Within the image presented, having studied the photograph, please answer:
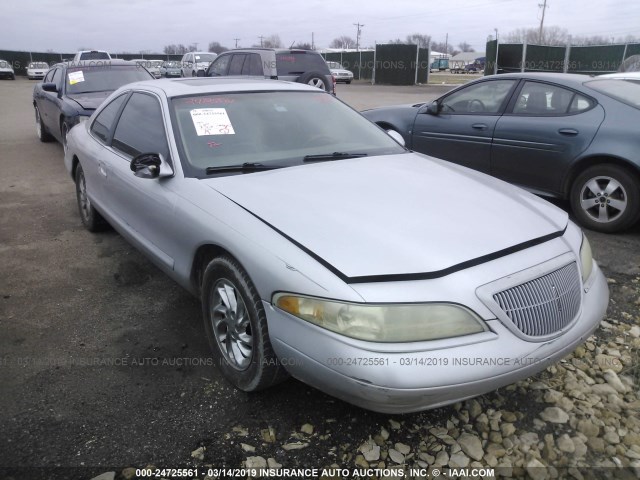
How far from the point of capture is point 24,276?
4.16 metres

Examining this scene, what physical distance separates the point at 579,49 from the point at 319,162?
24.6m

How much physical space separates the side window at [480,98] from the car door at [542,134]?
180 millimetres

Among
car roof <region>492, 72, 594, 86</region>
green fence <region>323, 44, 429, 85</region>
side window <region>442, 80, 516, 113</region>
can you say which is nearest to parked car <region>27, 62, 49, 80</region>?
green fence <region>323, 44, 429, 85</region>

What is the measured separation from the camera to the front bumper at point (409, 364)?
2.00 m

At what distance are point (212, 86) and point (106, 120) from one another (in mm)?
1310

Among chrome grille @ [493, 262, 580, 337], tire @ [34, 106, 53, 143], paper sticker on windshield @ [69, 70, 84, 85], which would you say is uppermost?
paper sticker on windshield @ [69, 70, 84, 85]

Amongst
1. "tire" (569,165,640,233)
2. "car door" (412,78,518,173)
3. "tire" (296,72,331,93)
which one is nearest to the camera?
"tire" (569,165,640,233)

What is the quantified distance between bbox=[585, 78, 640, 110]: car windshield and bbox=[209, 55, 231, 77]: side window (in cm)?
1012

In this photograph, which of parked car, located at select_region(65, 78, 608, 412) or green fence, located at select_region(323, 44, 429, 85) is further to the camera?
green fence, located at select_region(323, 44, 429, 85)

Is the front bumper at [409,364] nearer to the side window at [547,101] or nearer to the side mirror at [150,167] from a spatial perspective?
the side mirror at [150,167]

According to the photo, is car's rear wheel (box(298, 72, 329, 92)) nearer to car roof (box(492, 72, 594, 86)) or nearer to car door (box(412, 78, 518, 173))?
car door (box(412, 78, 518, 173))

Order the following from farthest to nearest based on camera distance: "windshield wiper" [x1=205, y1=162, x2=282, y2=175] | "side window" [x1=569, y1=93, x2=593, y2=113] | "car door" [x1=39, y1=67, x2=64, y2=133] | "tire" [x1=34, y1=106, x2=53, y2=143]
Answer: "tire" [x1=34, y1=106, x2=53, y2=143]
"car door" [x1=39, y1=67, x2=64, y2=133]
"side window" [x1=569, y1=93, x2=593, y2=113]
"windshield wiper" [x1=205, y1=162, x2=282, y2=175]

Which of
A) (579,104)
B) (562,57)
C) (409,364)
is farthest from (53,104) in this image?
(562,57)

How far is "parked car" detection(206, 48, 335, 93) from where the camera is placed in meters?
12.5
